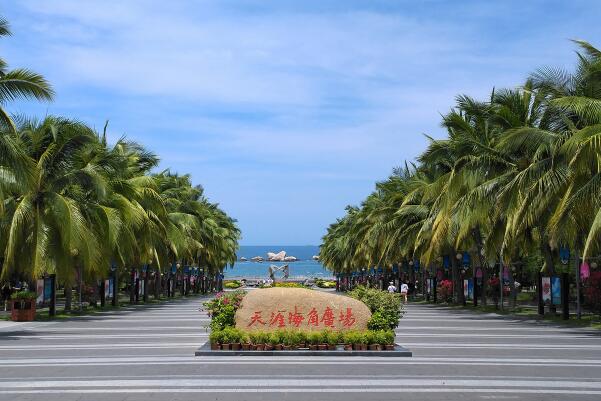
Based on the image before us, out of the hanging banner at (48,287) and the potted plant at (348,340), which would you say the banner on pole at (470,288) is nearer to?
the hanging banner at (48,287)

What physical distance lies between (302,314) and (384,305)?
2008 millimetres

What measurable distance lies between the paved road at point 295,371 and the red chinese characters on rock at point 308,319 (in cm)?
176

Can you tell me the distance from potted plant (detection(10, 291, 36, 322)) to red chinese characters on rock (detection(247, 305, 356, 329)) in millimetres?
14581

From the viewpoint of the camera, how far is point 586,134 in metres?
21.1

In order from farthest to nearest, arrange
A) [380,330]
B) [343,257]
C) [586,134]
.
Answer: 1. [343,257]
2. [586,134]
3. [380,330]

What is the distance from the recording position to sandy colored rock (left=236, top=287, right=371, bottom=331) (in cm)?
1806

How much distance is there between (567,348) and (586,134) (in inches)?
242

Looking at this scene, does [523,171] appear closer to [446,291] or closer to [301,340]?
[301,340]

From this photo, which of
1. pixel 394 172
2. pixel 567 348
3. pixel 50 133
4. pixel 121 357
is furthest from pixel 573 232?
pixel 394 172

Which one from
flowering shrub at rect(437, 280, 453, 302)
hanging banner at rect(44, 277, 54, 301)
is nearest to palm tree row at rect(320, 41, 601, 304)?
flowering shrub at rect(437, 280, 453, 302)

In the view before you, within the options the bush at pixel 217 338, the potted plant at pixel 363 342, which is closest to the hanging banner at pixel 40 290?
the bush at pixel 217 338

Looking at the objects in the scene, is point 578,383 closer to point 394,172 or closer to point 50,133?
point 50,133

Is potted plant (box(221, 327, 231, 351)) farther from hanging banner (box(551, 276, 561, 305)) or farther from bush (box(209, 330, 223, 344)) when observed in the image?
hanging banner (box(551, 276, 561, 305))

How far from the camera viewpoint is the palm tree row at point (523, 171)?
2258 cm
